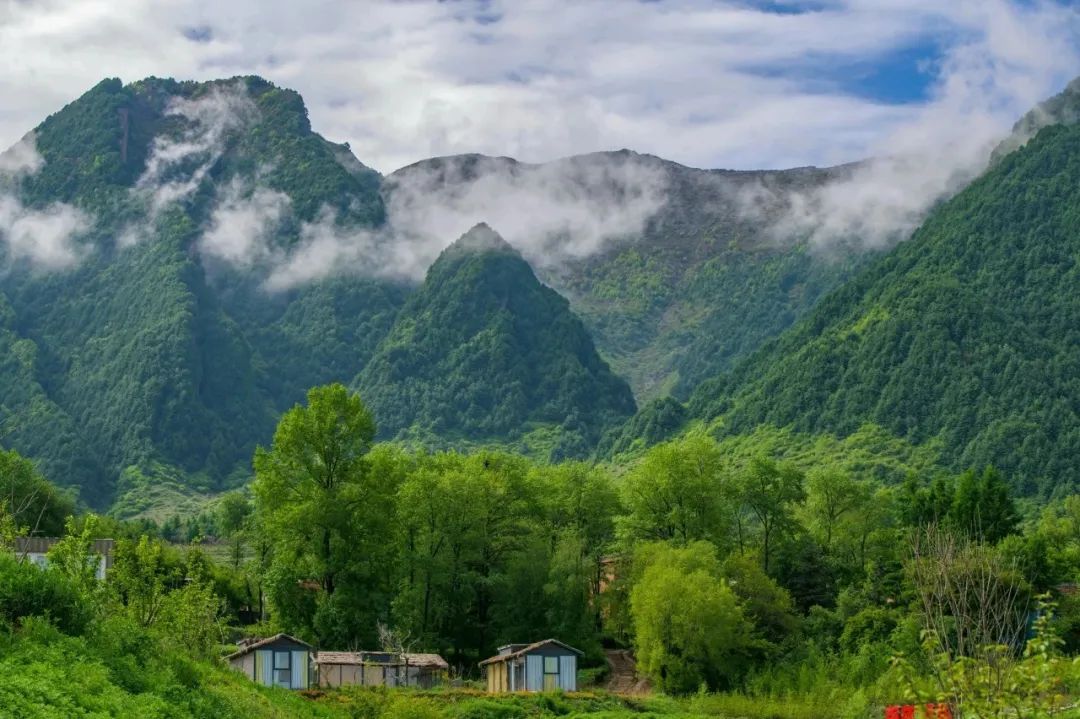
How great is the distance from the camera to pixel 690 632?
300 feet

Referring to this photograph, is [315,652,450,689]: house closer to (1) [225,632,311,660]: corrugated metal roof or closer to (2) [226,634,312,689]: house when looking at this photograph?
Answer: (2) [226,634,312,689]: house

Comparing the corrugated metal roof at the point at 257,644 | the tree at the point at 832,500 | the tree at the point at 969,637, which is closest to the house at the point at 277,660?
the corrugated metal roof at the point at 257,644

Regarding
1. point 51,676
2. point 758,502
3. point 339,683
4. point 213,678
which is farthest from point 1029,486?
point 51,676

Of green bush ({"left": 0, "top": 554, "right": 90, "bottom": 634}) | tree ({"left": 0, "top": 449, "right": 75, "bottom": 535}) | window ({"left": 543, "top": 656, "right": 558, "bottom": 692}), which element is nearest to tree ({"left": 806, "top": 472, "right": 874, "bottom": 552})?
window ({"left": 543, "top": 656, "right": 558, "bottom": 692})

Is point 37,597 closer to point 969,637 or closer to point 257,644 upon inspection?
point 969,637

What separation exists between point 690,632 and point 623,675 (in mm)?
9728

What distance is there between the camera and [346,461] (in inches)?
3716

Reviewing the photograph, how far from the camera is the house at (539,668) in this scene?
294 feet

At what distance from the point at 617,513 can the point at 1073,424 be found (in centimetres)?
9918

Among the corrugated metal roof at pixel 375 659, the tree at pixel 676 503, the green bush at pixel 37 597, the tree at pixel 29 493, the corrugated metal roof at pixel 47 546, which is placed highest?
the tree at pixel 29 493

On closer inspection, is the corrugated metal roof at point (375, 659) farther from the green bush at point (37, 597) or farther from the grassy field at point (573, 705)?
the green bush at point (37, 597)

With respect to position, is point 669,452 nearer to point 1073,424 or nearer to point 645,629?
point 645,629

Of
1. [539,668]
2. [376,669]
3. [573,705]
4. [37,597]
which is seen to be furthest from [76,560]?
[539,668]

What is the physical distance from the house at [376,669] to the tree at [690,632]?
1273 centimetres
